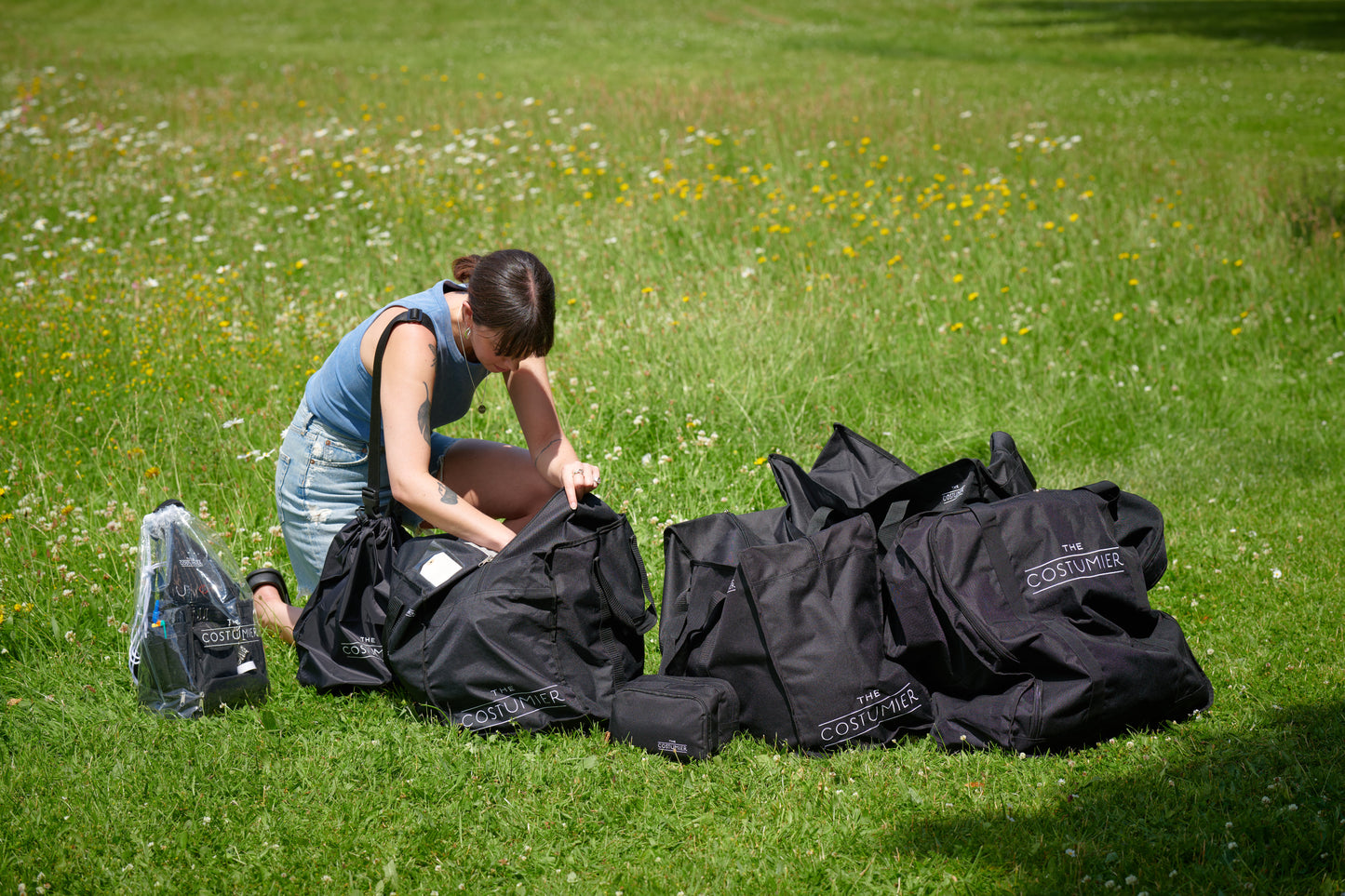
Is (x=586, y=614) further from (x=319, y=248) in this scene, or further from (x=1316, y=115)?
(x=1316, y=115)

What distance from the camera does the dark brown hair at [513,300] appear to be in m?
3.38

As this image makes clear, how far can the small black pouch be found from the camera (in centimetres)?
311

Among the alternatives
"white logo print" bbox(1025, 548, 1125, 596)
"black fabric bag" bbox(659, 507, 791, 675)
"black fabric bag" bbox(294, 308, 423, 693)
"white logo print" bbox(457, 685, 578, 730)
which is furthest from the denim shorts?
"white logo print" bbox(1025, 548, 1125, 596)

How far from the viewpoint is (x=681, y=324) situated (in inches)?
245

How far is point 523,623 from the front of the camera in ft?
10.4

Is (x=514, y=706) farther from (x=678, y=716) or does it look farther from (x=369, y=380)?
(x=369, y=380)

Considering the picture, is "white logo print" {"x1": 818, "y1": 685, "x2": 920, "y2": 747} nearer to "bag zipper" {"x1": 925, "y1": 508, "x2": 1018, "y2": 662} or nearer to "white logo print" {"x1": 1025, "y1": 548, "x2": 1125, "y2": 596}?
"bag zipper" {"x1": 925, "y1": 508, "x2": 1018, "y2": 662}

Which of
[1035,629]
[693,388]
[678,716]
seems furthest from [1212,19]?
[678,716]

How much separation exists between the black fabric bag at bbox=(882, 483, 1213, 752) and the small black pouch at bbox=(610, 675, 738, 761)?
60 centimetres

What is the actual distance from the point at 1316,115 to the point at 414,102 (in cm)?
1222

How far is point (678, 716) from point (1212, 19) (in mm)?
27128

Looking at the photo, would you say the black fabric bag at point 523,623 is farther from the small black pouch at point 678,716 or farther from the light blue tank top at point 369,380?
the light blue tank top at point 369,380

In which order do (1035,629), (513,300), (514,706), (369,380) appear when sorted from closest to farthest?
(1035,629) → (514,706) → (513,300) → (369,380)

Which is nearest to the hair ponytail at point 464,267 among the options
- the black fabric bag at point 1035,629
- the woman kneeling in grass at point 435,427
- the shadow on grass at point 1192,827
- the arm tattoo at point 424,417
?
the woman kneeling in grass at point 435,427
